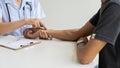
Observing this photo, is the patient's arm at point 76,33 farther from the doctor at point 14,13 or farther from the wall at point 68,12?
the wall at point 68,12

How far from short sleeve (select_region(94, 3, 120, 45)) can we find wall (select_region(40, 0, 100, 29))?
148 centimetres

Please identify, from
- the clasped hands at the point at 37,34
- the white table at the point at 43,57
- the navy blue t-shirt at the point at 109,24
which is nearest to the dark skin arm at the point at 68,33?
the clasped hands at the point at 37,34

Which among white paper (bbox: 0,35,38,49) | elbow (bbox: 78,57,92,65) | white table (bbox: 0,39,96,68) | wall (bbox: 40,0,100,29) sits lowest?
wall (bbox: 40,0,100,29)

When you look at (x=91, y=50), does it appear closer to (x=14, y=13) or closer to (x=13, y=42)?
(x=13, y=42)

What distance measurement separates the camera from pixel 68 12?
8.13ft

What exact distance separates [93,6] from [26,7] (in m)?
0.97

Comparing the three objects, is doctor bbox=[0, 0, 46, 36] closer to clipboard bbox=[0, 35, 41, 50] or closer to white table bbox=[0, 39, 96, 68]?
clipboard bbox=[0, 35, 41, 50]

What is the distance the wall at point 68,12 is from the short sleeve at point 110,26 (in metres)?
1.48

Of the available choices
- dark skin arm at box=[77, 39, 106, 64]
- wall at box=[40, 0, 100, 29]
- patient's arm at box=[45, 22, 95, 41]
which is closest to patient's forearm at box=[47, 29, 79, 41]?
patient's arm at box=[45, 22, 95, 41]

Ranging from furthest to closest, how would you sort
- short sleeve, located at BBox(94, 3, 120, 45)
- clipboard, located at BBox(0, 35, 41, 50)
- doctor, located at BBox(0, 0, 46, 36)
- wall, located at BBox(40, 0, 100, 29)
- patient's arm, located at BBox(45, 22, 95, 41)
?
1. wall, located at BBox(40, 0, 100, 29)
2. doctor, located at BBox(0, 0, 46, 36)
3. patient's arm, located at BBox(45, 22, 95, 41)
4. clipboard, located at BBox(0, 35, 41, 50)
5. short sleeve, located at BBox(94, 3, 120, 45)

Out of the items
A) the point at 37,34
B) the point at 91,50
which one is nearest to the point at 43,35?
the point at 37,34

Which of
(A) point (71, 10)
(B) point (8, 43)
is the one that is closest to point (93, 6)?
(A) point (71, 10)

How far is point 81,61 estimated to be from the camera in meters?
0.96

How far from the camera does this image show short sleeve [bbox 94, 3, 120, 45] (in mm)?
919
